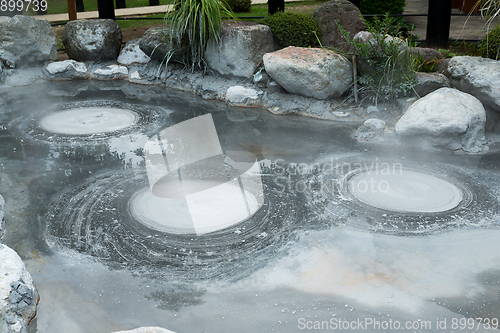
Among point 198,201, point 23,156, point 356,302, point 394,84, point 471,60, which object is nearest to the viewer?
point 356,302

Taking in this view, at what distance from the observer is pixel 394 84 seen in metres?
6.02

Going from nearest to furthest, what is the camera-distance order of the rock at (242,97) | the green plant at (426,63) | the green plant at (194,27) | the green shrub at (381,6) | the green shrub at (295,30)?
the green plant at (426,63), the rock at (242,97), the green plant at (194,27), the green shrub at (295,30), the green shrub at (381,6)

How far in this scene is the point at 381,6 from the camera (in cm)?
949

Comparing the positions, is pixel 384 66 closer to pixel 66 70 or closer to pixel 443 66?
pixel 443 66

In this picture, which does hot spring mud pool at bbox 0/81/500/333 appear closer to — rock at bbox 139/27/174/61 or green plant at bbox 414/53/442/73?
green plant at bbox 414/53/442/73

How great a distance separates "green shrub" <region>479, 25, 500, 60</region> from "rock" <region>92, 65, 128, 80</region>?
234 inches

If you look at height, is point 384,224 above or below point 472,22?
below

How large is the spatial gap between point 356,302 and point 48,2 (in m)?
14.9

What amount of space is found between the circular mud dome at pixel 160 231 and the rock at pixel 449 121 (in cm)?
197

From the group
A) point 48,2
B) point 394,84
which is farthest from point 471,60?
point 48,2

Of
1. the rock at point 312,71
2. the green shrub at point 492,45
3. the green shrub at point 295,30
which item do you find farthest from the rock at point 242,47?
the green shrub at point 492,45

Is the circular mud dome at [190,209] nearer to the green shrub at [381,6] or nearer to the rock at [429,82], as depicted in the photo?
the rock at [429,82]

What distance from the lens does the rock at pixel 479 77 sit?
5.22m

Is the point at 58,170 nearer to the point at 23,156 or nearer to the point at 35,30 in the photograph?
the point at 23,156
